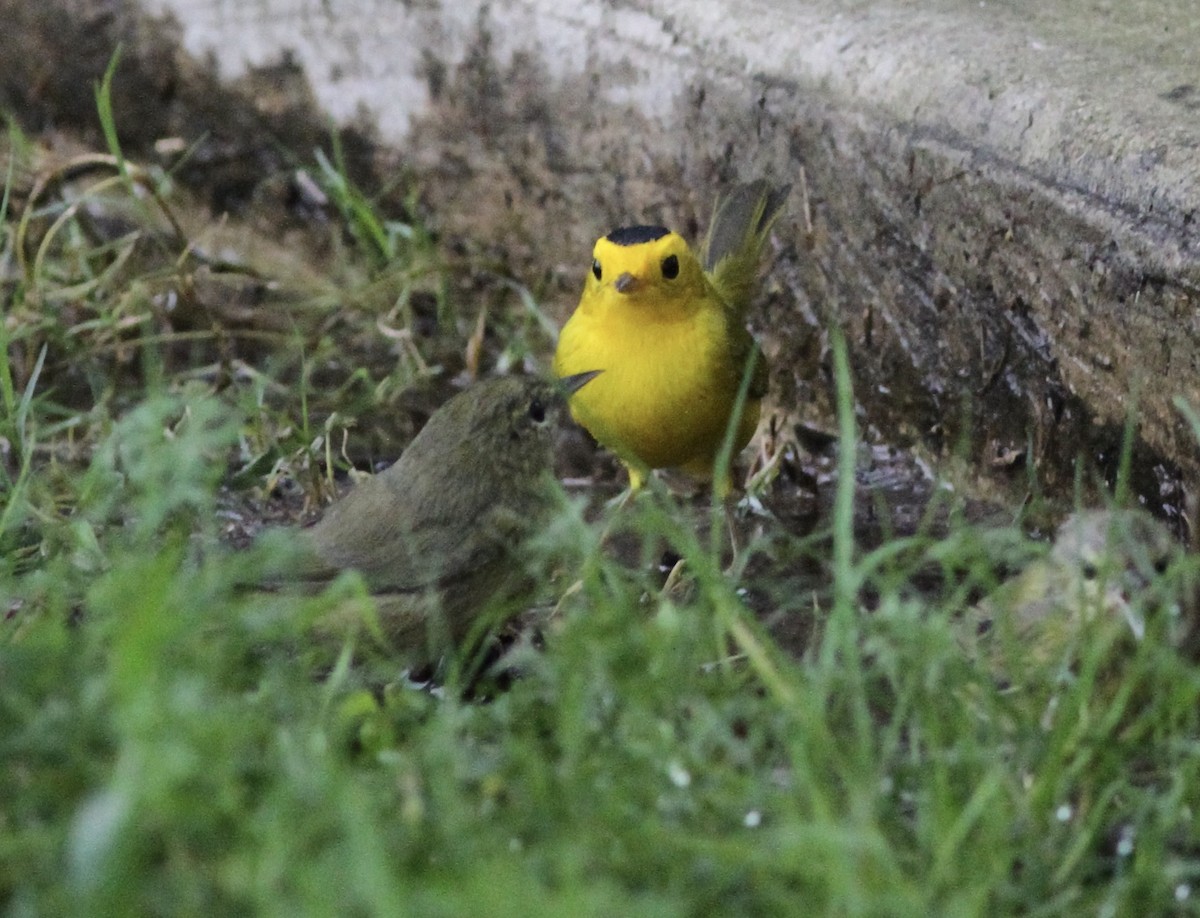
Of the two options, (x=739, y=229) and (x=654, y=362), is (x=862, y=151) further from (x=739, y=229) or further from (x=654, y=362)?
(x=654, y=362)

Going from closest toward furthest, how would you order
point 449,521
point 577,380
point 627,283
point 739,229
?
point 449,521, point 577,380, point 627,283, point 739,229

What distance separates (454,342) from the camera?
5.65m

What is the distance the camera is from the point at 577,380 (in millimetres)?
4262

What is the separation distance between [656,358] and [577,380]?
→ 313 mm

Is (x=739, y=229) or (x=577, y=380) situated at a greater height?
(x=739, y=229)

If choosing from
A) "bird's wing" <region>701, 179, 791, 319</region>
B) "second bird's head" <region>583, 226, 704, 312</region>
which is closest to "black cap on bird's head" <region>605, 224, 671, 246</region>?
"second bird's head" <region>583, 226, 704, 312</region>

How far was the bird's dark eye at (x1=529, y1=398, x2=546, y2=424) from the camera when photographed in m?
3.86

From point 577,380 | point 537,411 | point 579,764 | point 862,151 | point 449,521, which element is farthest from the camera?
point 862,151

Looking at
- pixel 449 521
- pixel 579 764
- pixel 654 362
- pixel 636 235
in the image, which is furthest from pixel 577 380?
pixel 579 764

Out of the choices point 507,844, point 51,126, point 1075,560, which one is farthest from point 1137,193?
point 51,126

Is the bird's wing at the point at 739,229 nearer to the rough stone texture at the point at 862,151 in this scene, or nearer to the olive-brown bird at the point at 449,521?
the rough stone texture at the point at 862,151

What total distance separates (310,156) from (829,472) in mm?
2233

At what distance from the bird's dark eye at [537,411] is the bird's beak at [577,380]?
178 millimetres

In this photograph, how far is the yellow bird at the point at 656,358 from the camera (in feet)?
14.7
